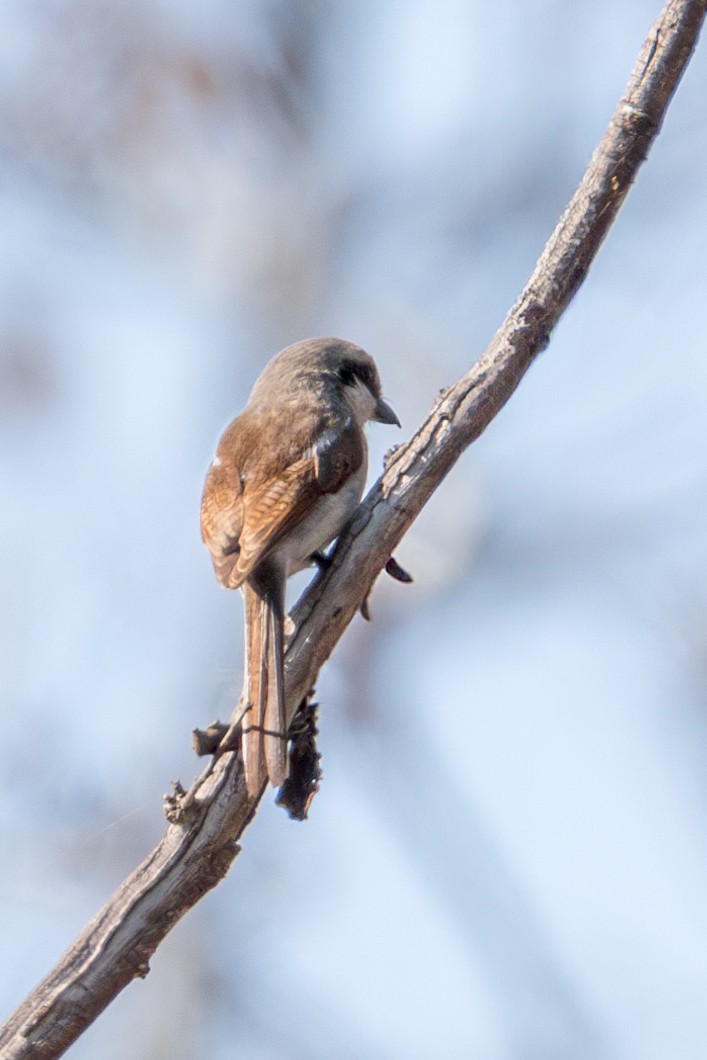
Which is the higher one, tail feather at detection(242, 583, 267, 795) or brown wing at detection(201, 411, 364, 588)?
brown wing at detection(201, 411, 364, 588)

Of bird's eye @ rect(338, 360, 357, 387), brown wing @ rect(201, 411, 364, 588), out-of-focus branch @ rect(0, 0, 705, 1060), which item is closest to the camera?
out-of-focus branch @ rect(0, 0, 705, 1060)

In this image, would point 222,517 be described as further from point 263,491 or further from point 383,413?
point 383,413

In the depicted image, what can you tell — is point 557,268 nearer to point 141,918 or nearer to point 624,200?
point 624,200

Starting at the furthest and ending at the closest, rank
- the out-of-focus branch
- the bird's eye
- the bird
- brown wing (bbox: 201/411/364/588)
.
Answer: the bird's eye
brown wing (bbox: 201/411/364/588)
the bird
the out-of-focus branch

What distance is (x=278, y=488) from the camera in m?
3.50

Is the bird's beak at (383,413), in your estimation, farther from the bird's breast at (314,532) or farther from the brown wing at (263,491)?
the bird's breast at (314,532)

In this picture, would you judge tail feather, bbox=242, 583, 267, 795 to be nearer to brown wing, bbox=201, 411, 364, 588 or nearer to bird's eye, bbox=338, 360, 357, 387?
brown wing, bbox=201, 411, 364, 588

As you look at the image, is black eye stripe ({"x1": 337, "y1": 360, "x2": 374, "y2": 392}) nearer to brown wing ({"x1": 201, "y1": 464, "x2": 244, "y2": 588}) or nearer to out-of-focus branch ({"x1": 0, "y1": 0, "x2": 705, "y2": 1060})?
brown wing ({"x1": 201, "y1": 464, "x2": 244, "y2": 588})

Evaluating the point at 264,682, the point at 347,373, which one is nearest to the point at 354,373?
the point at 347,373

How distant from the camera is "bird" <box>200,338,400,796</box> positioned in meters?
2.96

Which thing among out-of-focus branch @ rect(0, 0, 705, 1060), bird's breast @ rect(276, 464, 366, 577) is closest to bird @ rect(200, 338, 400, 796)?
bird's breast @ rect(276, 464, 366, 577)

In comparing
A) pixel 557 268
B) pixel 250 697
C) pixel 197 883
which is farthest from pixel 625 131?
pixel 197 883

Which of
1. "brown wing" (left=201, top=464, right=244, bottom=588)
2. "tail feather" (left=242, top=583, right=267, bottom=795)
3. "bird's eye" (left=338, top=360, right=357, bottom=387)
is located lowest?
"tail feather" (left=242, top=583, right=267, bottom=795)

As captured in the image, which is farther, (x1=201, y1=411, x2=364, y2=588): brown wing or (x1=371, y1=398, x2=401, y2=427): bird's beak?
(x1=371, y1=398, x2=401, y2=427): bird's beak
